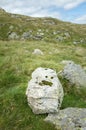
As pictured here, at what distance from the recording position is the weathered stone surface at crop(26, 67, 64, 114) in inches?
575

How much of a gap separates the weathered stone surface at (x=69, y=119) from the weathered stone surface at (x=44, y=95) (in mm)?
440

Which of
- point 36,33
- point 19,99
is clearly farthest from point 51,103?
point 36,33

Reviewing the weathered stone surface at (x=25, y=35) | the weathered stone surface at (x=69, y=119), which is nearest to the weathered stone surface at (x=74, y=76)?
the weathered stone surface at (x=69, y=119)

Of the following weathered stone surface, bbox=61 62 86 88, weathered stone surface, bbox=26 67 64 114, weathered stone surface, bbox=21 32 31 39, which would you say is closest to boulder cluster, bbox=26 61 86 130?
weathered stone surface, bbox=26 67 64 114

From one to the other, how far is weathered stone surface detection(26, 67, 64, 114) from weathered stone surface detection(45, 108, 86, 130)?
440 mm

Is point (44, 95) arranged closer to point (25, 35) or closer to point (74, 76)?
point (74, 76)

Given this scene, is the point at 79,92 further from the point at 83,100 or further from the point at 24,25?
the point at 24,25

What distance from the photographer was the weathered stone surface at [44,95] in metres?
14.6

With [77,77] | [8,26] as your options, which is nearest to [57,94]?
[77,77]

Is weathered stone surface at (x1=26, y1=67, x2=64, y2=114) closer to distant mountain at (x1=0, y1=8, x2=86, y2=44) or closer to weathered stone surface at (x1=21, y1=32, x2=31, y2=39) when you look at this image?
distant mountain at (x1=0, y1=8, x2=86, y2=44)

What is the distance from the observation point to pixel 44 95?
1488cm

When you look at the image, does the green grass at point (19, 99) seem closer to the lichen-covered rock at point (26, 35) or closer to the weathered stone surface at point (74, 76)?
the weathered stone surface at point (74, 76)

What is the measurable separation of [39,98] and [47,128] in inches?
71.8

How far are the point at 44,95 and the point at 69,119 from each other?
195cm
